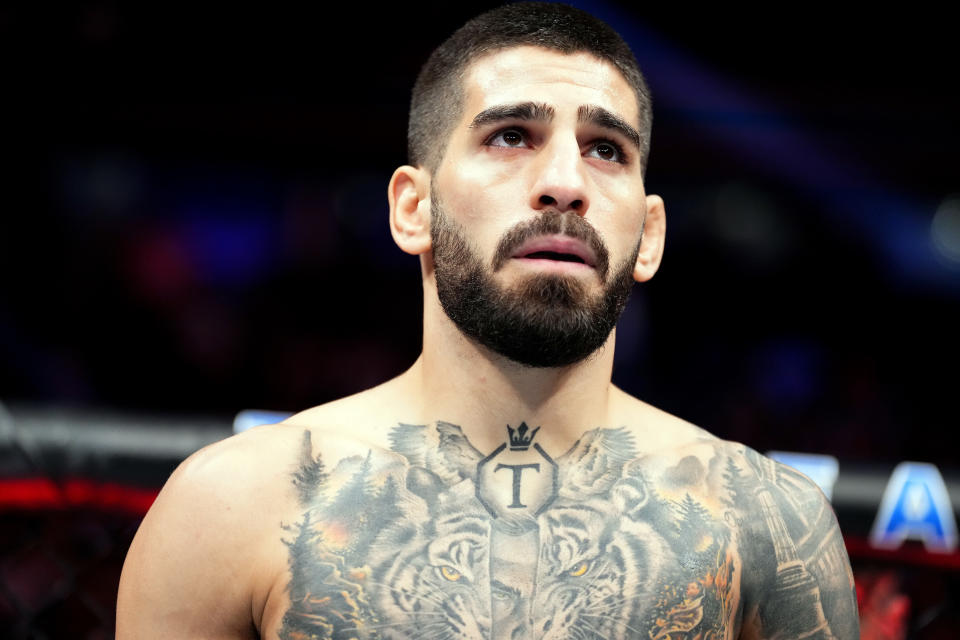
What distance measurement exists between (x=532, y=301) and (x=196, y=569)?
2.18 ft

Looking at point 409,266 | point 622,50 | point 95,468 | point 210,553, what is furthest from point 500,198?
point 409,266

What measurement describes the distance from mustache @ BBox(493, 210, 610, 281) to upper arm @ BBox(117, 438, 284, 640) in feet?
1.83

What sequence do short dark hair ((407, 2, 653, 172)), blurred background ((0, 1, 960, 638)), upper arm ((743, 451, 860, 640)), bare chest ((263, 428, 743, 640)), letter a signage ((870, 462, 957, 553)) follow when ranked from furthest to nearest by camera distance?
blurred background ((0, 1, 960, 638)) → letter a signage ((870, 462, 957, 553)) → short dark hair ((407, 2, 653, 172)) → upper arm ((743, 451, 860, 640)) → bare chest ((263, 428, 743, 640))

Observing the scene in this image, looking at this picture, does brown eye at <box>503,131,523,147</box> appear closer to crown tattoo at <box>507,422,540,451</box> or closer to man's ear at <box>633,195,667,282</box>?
man's ear at <box>633,195,667,282</box>

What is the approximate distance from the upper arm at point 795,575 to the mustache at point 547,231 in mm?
537

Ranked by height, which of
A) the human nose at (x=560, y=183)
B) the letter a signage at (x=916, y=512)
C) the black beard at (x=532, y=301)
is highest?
the human nose at (x=560, y=183)

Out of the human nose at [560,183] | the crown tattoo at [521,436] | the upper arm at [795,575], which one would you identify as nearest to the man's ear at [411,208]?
the human nose at [560,183]

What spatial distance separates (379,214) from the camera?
15.1 feet

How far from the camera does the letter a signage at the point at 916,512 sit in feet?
7.54

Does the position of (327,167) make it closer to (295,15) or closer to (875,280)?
(295,15)

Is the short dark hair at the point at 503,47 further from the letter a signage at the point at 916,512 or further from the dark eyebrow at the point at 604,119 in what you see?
the letter a signage at the point at 916,512

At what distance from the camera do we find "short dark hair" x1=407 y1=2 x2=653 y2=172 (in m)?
1.58

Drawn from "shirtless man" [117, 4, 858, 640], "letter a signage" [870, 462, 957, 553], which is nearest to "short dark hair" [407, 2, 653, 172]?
"shirtless man" [117, 4, 858, 640]

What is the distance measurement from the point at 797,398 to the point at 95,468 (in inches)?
108
